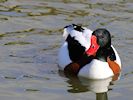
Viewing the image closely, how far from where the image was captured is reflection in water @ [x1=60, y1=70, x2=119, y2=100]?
9234 millimetres

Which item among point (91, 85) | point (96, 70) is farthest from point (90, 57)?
point (91, 85)

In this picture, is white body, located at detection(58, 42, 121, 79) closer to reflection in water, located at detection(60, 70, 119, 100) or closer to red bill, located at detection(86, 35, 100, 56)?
reflection in water, located at detection(60, 70, 119, 100)

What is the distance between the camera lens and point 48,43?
11703 mm

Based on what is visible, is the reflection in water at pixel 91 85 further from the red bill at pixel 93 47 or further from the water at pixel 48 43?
the red bill at pixel 93 47

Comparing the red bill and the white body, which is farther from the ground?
the red bill

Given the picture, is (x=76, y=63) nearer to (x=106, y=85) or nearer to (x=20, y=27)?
(x=106, y=85)

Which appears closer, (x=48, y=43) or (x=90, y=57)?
(x=90, y=57)

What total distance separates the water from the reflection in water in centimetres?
2

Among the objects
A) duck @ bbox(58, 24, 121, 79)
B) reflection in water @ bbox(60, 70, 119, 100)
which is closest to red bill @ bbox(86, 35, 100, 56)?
duck @ bbox(58, 24, 121, 79)

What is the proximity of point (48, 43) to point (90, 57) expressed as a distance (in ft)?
5.27

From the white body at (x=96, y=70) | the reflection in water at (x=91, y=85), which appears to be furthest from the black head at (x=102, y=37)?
the reflection in water at (x=91, y=85)

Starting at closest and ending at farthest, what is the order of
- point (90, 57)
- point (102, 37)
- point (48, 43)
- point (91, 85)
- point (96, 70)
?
point (91, 85), point (102, 37), point (96, 70), point (90, 57), point (48, 43)

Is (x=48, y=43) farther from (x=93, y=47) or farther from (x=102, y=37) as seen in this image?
(x=93, y=47)

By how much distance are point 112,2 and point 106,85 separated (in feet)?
16.6
